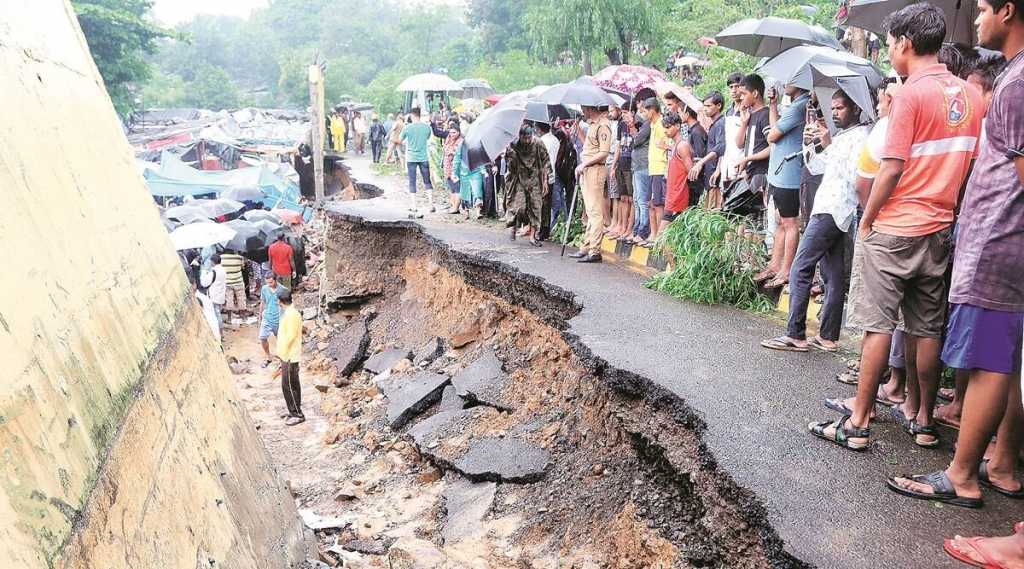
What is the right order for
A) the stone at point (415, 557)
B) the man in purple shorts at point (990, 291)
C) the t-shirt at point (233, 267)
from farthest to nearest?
the t-shirt at point (233, 267) < the stone at point (415, 557) < the man in purple shorts at point (990, 291)

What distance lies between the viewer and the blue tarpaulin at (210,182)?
22766mm

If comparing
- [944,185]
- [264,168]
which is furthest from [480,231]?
[264,168]

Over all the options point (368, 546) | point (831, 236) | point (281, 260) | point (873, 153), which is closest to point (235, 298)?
point (281, 260)

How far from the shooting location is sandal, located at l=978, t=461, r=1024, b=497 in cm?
315

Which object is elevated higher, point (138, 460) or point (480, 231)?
point (138, 460)

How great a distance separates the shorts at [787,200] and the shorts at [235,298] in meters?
11.2

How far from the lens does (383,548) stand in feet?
17.3

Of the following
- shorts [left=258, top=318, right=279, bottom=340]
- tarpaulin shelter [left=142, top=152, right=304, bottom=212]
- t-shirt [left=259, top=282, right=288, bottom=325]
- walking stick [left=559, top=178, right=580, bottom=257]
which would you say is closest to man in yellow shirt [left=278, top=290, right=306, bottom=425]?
t-shirt [left=259, top=282, right=288, bottom=325]

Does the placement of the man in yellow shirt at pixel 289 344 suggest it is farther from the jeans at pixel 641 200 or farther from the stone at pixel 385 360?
the jeans at pixel 641 200

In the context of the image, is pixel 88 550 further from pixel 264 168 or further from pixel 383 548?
pixel 264 168

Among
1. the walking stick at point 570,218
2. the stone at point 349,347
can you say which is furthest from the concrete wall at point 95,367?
the stone at point 349,347

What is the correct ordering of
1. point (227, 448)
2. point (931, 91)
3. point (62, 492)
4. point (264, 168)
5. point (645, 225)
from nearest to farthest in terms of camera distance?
1. point (62, 492)
2. point (931, 91)
3. point (227, 448)
4. point (645, 225)
5. point (264, 168)

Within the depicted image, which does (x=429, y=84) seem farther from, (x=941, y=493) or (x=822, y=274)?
(x=941, y=493)

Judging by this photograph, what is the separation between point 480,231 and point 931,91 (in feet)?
26.3
